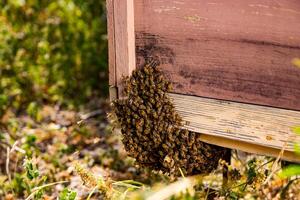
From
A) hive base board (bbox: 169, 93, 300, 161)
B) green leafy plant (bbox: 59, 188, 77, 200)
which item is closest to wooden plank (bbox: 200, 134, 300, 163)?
hive base board (bbox: 169, 93, 300, 161)

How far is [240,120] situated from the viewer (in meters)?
2.46

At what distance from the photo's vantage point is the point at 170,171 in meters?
2.61

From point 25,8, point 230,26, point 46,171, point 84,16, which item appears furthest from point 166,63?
point 25,8

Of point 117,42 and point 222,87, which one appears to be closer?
point 222,87

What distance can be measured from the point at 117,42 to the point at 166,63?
0.25m

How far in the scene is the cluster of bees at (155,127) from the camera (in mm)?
2670

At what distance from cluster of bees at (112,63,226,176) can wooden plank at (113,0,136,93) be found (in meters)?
0.05

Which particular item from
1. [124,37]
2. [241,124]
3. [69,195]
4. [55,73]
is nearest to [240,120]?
[241,124]

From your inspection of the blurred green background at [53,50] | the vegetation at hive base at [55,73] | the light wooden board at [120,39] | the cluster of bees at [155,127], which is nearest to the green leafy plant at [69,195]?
the cluster of bees at [155,127]

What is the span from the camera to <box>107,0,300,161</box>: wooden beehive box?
2.27 meters

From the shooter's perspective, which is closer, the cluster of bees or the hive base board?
the hive base board

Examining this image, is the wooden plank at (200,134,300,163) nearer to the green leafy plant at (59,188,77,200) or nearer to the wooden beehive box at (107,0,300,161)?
the wooden beehive box at (107,0,300,161)

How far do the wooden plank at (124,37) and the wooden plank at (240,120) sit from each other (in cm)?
25

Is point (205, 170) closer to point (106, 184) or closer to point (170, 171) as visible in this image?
point (170, 171)
